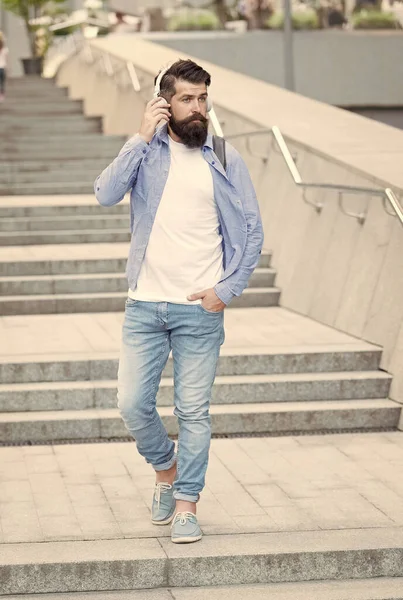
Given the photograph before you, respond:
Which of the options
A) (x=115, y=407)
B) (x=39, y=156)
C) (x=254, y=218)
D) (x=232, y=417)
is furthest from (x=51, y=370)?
(x=39, y=156)

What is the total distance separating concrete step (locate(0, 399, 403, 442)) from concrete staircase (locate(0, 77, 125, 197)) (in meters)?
4.40

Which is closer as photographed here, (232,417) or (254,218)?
(254,218)

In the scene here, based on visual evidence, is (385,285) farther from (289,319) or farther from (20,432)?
(20,432)

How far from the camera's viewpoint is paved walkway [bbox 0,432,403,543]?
603cm

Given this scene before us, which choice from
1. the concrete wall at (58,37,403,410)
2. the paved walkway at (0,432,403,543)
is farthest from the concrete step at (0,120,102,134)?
the paved walkway at (0,432,403,543)

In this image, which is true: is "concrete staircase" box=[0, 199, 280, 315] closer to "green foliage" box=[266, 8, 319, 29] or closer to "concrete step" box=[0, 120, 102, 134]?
"concrete step" box=[0, 120, 102, 134]

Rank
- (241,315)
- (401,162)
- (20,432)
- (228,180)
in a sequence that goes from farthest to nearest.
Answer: (241,315), (401,162), (20,432), (228,180)

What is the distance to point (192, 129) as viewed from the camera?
5570 millimetres

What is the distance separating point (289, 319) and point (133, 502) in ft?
12.0

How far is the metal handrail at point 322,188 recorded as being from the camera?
8164 millimetres

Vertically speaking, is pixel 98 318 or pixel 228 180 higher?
pixel 228 180

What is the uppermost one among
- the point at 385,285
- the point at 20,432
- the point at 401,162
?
the point at 401,162

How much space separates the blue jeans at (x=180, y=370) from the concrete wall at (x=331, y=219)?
109 inches

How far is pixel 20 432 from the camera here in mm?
7637
